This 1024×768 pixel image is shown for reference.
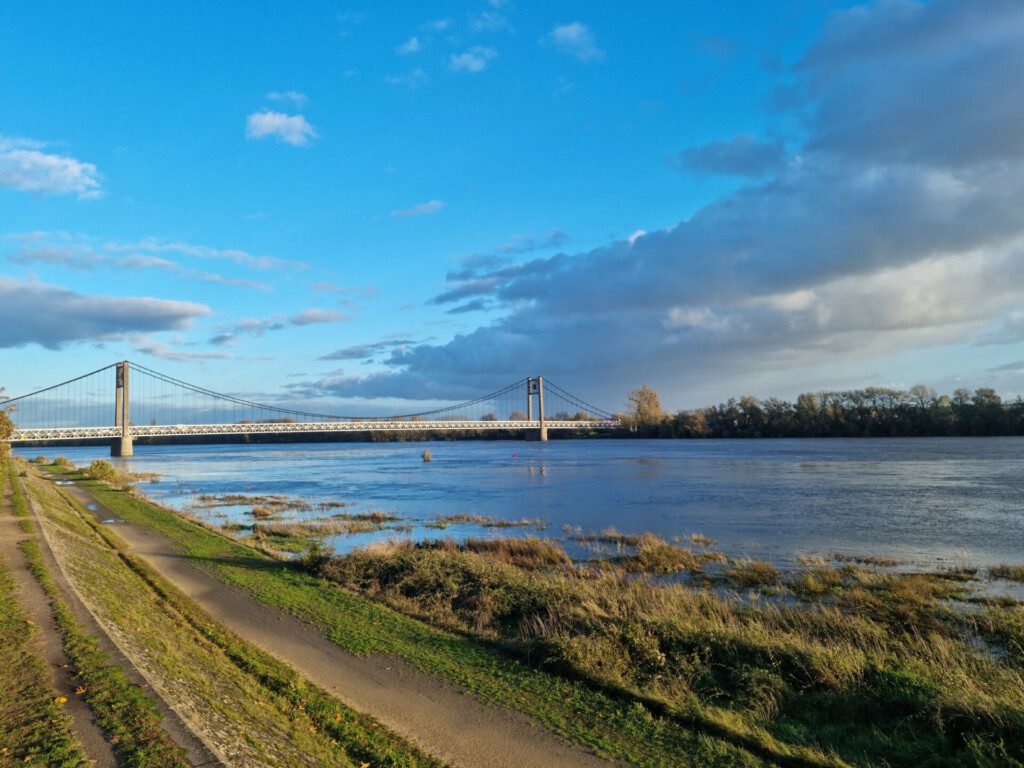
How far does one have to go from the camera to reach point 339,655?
992 cm

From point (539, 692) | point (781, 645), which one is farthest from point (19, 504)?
point (781, 645)

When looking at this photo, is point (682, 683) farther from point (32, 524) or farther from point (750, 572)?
point (32, 524)

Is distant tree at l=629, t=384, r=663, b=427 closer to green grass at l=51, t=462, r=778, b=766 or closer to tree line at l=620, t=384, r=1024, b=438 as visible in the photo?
tree line at l=620, t=384, r=1024, b=438

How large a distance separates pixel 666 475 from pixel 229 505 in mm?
32849

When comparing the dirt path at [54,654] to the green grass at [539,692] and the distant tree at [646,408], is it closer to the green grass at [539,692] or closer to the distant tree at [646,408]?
the green grass at [539,692]

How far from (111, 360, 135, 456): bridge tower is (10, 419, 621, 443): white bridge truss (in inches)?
40.6

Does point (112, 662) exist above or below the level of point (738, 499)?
above

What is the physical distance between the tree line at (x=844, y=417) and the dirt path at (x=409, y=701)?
124 metres

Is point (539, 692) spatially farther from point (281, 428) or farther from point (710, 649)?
point (281, 428)

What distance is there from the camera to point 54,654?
732 cm

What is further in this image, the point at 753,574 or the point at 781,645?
the point at 753,574

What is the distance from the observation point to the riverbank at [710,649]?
737cm

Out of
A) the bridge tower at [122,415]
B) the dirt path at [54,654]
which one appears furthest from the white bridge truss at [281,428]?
the dirt path at [54,654]

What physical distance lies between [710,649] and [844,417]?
129 meters
